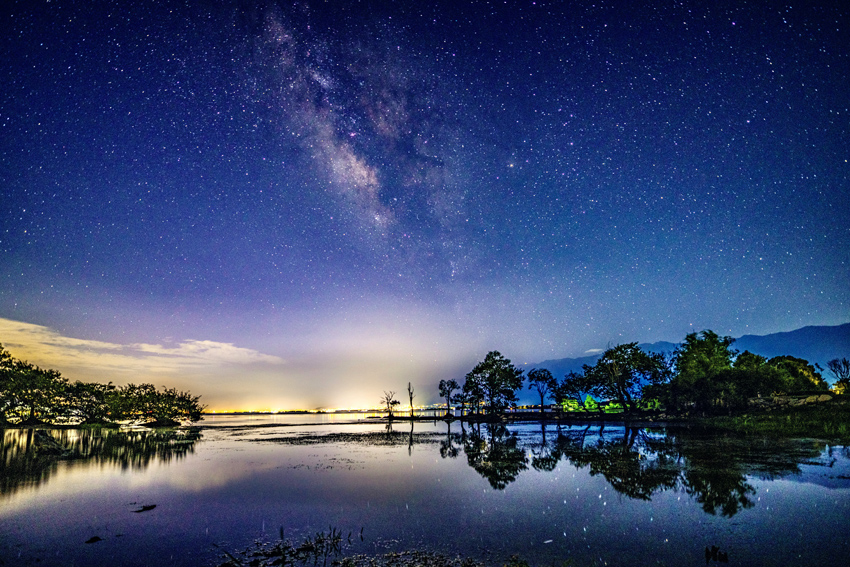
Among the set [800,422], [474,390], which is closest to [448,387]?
[474,390]

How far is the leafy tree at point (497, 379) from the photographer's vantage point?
83.2 meters

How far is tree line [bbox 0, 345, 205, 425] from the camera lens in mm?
63781

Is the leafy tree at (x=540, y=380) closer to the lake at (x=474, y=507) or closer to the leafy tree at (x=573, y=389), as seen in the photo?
Result: the leafy tree at (x=573, y=389)

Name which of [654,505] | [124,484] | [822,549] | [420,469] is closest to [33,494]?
[124,484]

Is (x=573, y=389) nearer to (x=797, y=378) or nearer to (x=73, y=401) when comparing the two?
(x=797, y=378)

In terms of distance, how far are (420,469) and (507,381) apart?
61855mm

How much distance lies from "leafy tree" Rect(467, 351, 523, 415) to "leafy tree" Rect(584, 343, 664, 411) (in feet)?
61.5

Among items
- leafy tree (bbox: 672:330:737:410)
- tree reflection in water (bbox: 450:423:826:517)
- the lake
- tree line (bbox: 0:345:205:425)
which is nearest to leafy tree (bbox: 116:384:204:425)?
tree line (bbox: 0:345:205:425)

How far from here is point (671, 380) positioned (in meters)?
61.1

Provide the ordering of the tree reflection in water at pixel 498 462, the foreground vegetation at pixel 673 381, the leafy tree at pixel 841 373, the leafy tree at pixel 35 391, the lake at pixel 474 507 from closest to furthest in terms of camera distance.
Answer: the lake at pixel 474 507 < the tree reflection in water at pixel 498 462 < the foreground vegetation at pixel 673 381 < the leafy tree at pixel 841 373 < the leafy tree at pixel 35 391

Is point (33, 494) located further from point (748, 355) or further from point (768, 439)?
point (748, 355)

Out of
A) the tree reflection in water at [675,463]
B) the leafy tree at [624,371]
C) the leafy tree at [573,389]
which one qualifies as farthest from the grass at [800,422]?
the leafy tree at [573,389]

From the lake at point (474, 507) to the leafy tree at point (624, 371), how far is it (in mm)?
39111

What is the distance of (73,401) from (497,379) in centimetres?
8487
